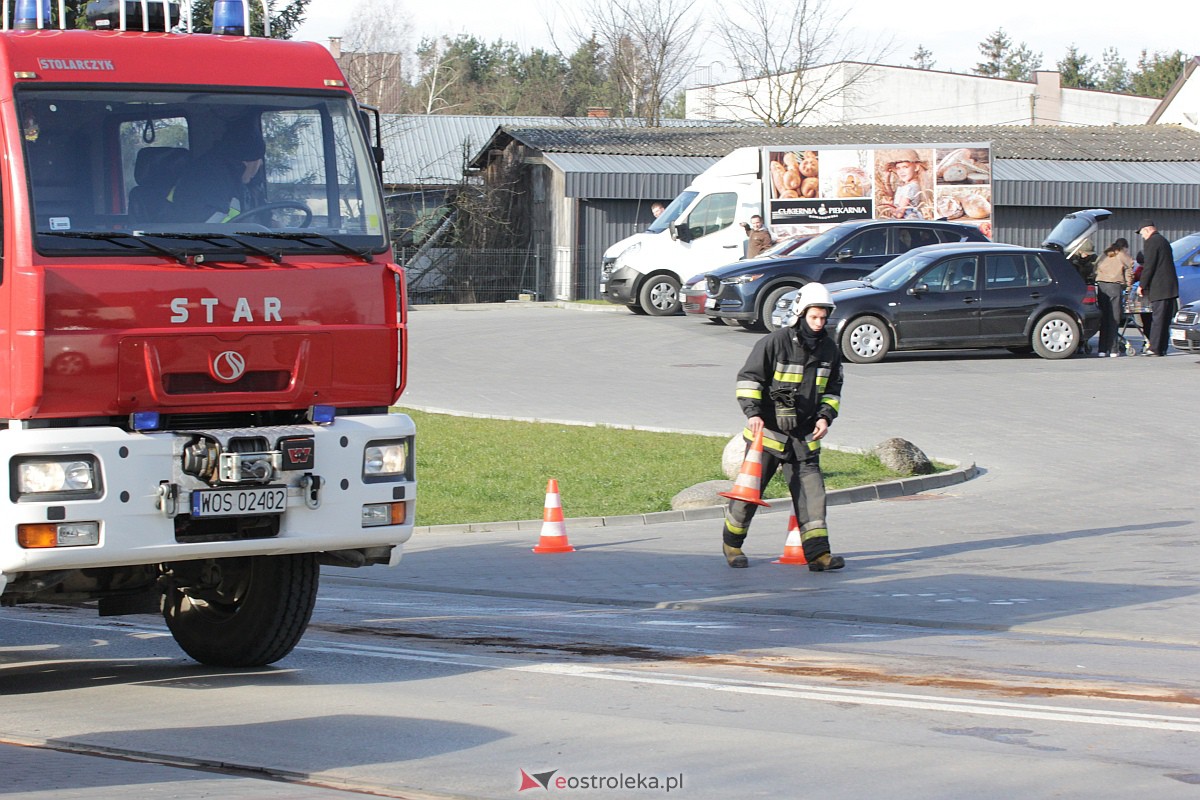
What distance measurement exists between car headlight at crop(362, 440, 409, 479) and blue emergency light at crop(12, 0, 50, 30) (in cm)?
275

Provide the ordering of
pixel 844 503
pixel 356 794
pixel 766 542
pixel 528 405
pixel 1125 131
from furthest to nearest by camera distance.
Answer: pixel 1125 131
pixel 528 405
pixel 844 503
pixel 766 542
pixel 356 794

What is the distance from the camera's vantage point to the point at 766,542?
13047 mm

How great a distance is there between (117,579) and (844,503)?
8.77 meters

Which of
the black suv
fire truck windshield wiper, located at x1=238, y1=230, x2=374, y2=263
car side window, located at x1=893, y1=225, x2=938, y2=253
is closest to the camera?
fire truck windshield wiper, located at x1=238, y1=230, x2=374, y2=263

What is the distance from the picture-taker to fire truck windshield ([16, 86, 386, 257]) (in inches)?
276

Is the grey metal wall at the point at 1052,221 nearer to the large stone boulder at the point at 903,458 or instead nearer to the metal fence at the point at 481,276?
the metal fence at the point at 481,276

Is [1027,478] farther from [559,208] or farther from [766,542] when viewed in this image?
[559,208]

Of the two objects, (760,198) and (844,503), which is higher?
(760,198)

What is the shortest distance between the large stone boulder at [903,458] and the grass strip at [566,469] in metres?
0.10

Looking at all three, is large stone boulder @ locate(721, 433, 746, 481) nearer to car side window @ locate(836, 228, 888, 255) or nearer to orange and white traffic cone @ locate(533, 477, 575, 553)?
orange and white traffic cone @ locate(533, 477, 575, 553)

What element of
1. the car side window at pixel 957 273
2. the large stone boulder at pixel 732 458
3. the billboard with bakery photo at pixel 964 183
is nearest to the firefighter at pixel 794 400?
the large stone boulder at pixel 732 458

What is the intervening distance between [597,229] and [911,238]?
606 inches

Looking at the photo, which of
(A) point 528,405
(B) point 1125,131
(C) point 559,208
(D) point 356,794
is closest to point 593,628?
(D) point 356,794
